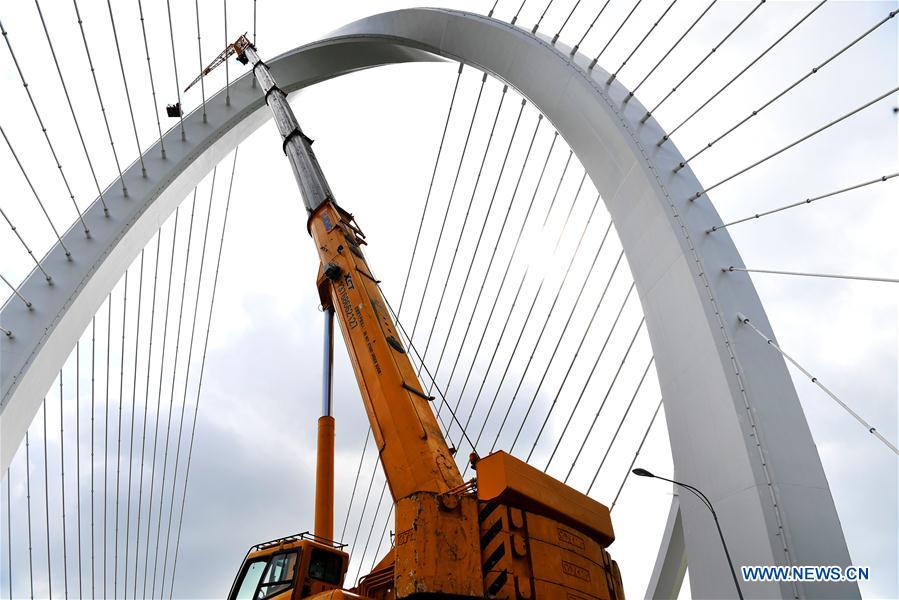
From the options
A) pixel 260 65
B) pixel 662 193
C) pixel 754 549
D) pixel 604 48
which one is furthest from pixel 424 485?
pixel 260 65

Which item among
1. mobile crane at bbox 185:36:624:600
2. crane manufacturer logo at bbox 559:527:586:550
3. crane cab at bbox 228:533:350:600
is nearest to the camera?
mobile crane at bbox 185:36:624:600

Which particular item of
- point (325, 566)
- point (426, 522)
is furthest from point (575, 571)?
point (325, 566)

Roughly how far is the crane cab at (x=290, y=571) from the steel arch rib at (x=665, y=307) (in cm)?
412

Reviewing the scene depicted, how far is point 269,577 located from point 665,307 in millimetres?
5914

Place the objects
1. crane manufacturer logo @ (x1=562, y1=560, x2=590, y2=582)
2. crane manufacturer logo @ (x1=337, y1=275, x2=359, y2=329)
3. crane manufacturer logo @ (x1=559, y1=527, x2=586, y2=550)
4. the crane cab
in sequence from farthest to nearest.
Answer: crane manufacturer logo @ (x1=337, y1=275, x2=359, y2=329) → the crane cab → crane manufacturer logo @ (x1=559, y1=527, x2=586, y2=550) → crane manufacturer logo @ (x1=562, y1=560, x2=590, y2=582)

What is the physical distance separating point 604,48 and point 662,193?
9.90ft

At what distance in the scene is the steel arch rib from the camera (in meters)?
5.50

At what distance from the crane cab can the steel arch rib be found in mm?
4125

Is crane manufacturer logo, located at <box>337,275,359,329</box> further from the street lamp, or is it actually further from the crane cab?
the street lamp

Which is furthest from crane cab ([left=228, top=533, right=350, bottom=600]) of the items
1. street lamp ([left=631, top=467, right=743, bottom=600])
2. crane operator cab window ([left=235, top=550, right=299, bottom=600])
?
street lamp ([left=631, top=467, right=743, bottom=600])

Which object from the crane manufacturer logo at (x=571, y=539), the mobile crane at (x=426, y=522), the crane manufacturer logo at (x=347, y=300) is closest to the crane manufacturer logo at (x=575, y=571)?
the mobile crane at (x=426, y=522)

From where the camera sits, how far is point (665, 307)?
7.16 metres

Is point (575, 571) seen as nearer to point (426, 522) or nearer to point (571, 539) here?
point (571, 539)

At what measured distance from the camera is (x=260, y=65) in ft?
47.0
